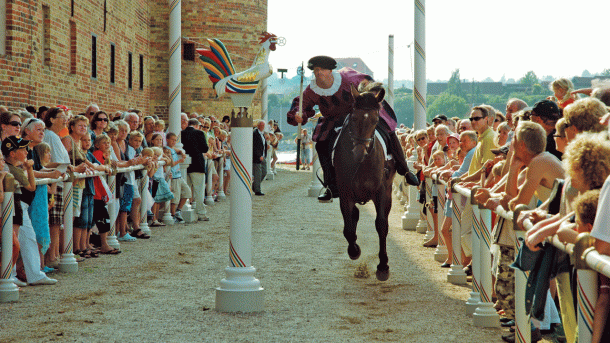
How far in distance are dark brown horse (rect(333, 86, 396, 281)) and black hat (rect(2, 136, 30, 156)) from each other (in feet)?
11.5

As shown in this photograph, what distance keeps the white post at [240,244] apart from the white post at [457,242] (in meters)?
2.08

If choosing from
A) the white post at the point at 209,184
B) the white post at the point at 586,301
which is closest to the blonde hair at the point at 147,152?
the white post at the point at 209,184

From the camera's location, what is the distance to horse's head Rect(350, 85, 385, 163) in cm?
870

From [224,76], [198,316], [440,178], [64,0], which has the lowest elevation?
[198,316]

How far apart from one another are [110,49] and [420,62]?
546 inches

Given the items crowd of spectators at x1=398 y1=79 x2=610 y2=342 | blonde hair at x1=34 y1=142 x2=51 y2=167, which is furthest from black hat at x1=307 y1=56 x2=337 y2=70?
blonde hair at x1=34 y1=142 x2=51 y2=167

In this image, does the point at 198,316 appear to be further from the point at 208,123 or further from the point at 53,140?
the point at 208,123

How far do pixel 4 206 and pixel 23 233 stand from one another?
0.81 metres

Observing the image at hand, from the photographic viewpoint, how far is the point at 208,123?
19.0 m

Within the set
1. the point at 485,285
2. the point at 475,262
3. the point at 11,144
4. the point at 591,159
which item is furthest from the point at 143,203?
the point at 591,159

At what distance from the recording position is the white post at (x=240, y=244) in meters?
7.43

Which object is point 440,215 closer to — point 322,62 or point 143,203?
point 322,62

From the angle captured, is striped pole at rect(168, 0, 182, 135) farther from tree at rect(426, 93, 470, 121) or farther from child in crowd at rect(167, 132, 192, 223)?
tree at rect(426, 93, 470, 121)

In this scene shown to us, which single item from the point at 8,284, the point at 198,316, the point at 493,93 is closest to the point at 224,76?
the point at 198,316
